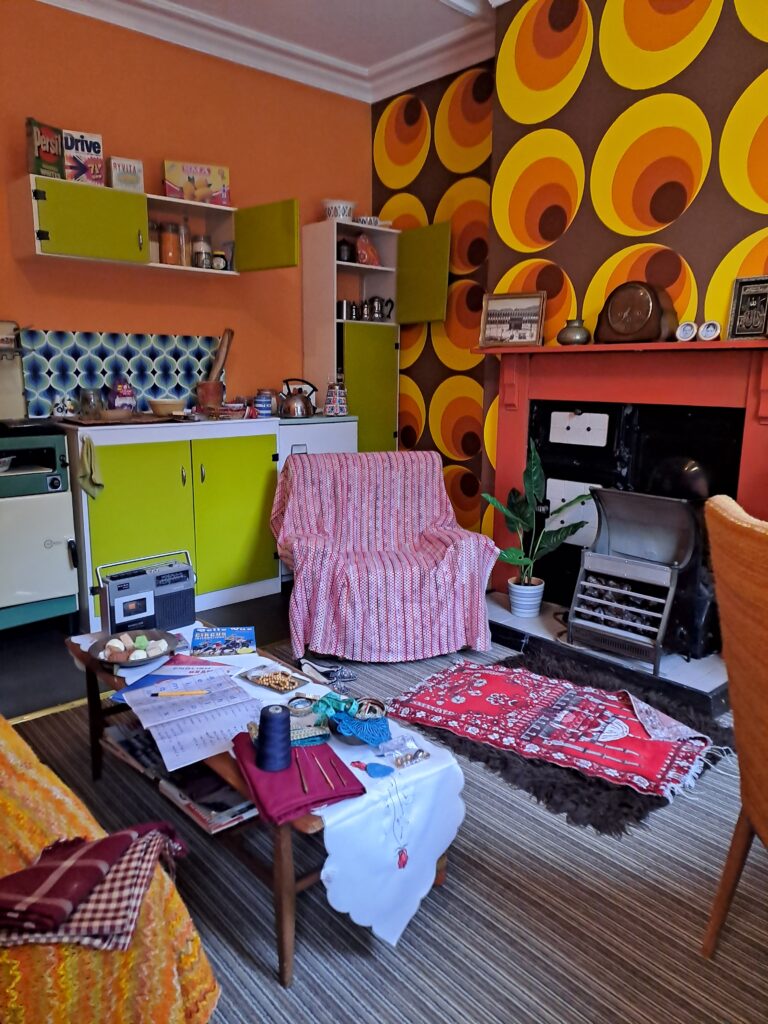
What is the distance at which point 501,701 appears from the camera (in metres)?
2.66

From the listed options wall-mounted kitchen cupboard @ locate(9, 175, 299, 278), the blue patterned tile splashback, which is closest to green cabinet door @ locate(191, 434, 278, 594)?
the blue patterned tile splashback

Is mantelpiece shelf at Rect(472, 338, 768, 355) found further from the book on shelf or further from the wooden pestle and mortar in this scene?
the book on shelf

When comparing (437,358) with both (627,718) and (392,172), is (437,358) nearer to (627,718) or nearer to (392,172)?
(392,172)

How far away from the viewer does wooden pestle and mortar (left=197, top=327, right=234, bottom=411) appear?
392 cm

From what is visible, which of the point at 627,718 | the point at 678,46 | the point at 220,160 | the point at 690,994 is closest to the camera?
the point at 690,994

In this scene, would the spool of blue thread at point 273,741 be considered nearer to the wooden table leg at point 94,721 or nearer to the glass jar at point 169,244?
the wooden table leg at point 94,721

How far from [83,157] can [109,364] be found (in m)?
0.97

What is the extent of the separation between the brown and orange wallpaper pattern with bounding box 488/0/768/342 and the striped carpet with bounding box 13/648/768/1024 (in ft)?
6.86

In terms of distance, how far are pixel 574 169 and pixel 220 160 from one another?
1.96 metres

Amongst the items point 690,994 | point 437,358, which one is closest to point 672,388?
point 437,358

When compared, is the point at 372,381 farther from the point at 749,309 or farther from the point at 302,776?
the point at 302,776

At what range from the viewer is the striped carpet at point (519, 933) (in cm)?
146

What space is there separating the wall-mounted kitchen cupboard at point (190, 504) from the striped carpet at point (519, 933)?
1508mm

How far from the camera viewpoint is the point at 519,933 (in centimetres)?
164
